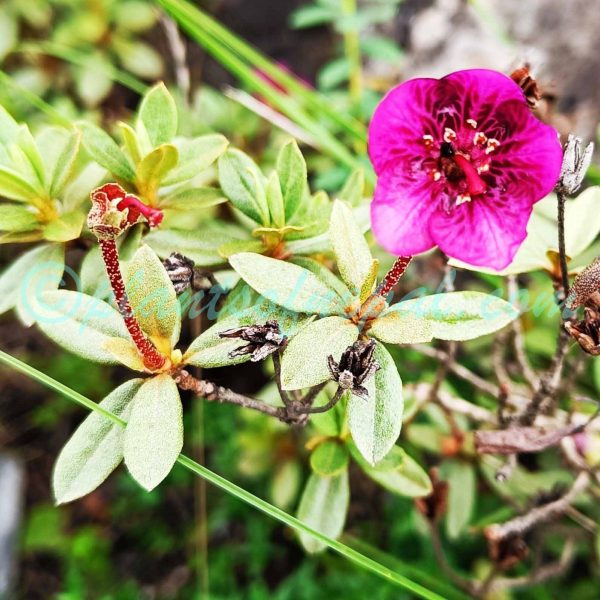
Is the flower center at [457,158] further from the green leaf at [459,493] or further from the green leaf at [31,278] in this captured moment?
the green leaf at [459,493]

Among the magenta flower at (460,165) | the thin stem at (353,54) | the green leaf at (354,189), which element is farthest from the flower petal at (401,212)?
the thin stem at (353,54)

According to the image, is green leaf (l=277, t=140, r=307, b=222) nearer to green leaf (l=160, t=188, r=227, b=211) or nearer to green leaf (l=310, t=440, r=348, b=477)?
green leaf (l=160, t=188, r=227, b=211)

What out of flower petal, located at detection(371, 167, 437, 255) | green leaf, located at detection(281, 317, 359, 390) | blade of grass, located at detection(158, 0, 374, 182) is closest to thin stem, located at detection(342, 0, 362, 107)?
blade of grass, located at detection(158, 0, 374, 182)

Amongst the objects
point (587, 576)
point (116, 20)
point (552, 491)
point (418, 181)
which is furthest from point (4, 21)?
point (587, 576)

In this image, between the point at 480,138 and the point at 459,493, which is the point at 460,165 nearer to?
the point at 480,138

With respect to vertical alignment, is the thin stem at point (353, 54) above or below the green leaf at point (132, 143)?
above
